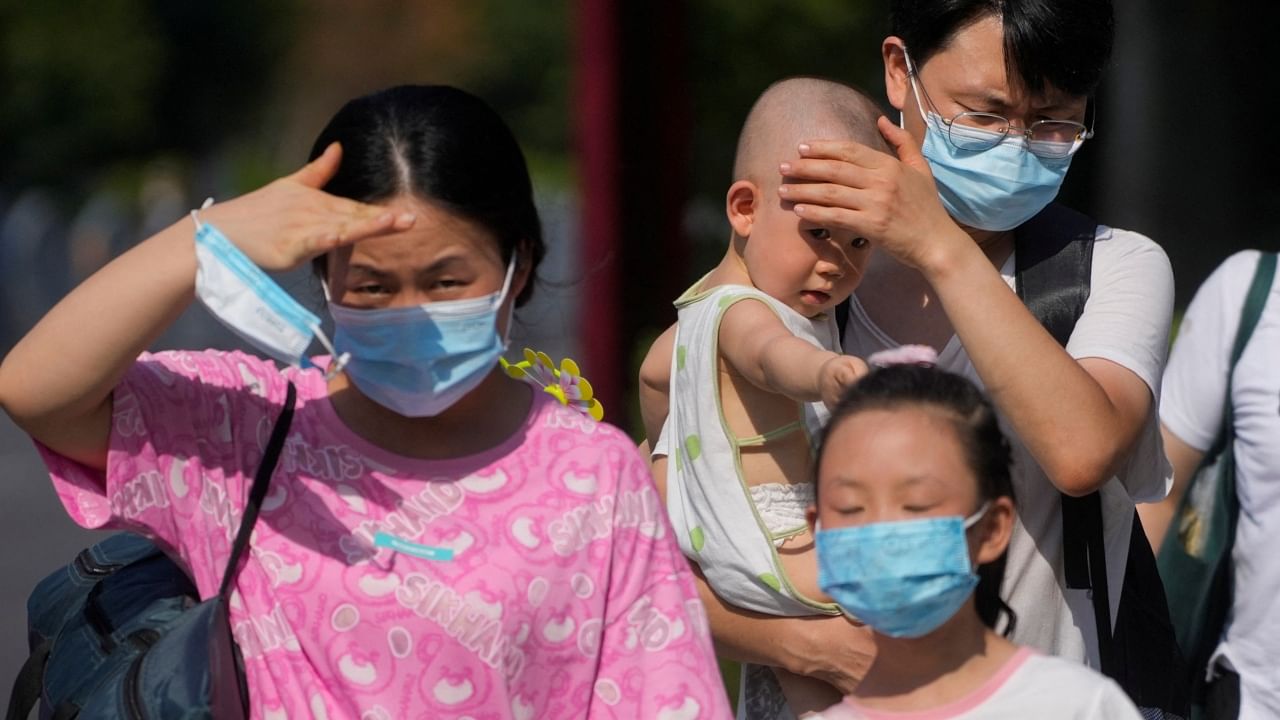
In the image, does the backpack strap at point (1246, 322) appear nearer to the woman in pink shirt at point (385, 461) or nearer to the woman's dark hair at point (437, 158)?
the woman in pink shirt at point (385, 461)

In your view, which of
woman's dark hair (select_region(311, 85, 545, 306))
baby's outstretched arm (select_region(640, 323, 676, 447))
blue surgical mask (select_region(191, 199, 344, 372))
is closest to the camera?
blue surgical mask (select_region(191, 199, 344, 372))

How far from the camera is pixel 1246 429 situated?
3.70 meters

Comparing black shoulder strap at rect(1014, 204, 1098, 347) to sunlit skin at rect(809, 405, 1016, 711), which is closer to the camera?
sunlit skin at rect(809, 405, 1016, 711)

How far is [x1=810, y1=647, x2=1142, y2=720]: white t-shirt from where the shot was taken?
2508 millimetres

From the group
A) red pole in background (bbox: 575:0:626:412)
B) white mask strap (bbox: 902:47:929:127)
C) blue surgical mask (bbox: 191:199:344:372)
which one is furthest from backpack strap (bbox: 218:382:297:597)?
red pole in background (bbox: 575:0:626:412)

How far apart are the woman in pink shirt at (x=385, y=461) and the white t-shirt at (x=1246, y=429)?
145 cm

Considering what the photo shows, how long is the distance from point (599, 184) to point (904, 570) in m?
5.40

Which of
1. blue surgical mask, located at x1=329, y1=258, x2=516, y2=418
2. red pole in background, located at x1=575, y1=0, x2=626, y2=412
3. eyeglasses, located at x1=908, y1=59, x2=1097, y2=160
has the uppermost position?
eyeglasses, located at x1=908, y1=59, x2=1097, y2=160

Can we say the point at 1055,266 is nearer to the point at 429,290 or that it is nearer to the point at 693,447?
the point at 693,447

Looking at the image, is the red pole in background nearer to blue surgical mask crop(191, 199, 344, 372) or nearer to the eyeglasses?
the eyeglasses

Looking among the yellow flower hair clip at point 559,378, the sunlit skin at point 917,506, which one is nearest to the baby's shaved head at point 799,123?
the yellow flower hair clip at point 559,378

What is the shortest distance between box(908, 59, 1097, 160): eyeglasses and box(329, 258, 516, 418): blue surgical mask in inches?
37.3

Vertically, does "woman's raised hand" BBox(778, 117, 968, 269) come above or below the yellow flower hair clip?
above

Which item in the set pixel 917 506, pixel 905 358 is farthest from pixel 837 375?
pixel 917 506
